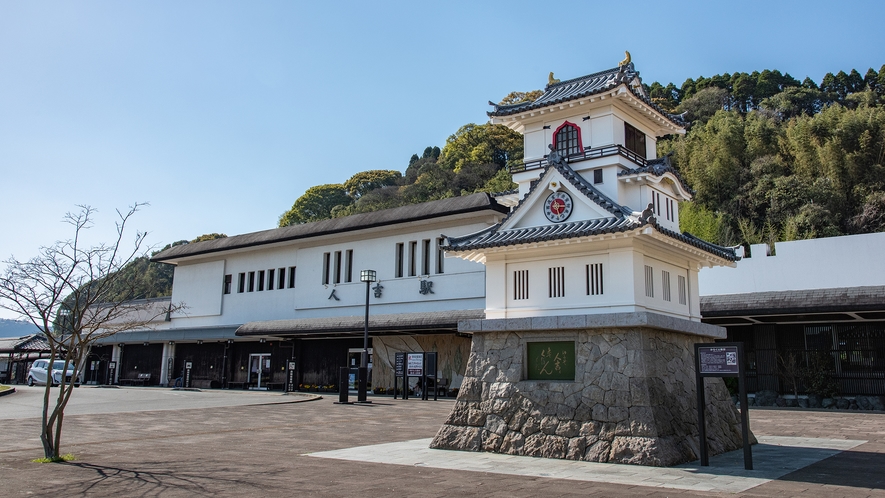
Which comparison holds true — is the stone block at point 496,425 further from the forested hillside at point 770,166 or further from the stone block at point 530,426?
the forested hillside at point 770,166

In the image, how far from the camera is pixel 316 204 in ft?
275

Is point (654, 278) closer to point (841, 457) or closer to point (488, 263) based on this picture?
point (488, 263)

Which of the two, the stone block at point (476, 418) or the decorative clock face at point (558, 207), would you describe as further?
the decorative clock face at point (558, 207)

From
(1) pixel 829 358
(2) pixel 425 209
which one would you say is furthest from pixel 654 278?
(2) pixel 425 209

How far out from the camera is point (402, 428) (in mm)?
16875

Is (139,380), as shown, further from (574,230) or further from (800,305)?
(574,230)

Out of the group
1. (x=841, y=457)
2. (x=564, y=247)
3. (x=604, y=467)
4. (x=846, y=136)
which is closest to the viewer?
(x=604, y=467)

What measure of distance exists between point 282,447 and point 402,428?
13.9 ft

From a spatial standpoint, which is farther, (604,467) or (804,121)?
(804,121)

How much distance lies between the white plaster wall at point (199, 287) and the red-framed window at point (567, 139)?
29.5 metres


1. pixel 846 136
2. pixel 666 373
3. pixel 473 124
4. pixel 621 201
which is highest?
pixel 473 124

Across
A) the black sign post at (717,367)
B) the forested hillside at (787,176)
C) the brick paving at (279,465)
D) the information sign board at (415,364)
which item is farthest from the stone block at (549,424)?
the forested hillside at (787,176)

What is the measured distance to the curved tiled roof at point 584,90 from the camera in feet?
45.9

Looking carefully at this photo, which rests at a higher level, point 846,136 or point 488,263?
point 846,136
